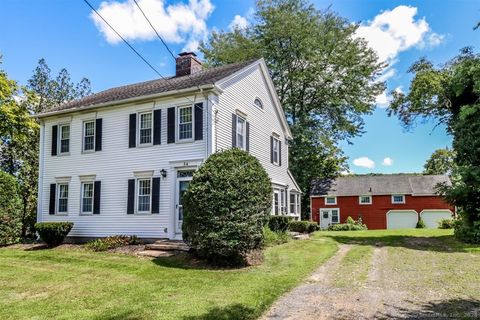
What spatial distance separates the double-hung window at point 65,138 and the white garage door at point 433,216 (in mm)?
31858

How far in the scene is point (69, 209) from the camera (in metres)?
15.9

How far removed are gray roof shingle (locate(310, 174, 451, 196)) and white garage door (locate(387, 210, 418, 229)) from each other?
6.37ft

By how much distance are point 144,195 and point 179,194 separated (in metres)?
1.65

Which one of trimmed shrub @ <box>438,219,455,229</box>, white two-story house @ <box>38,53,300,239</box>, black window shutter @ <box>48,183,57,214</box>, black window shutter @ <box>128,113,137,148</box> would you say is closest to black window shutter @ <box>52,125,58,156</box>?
white two-story house @ <box>38,53,300,239</box>

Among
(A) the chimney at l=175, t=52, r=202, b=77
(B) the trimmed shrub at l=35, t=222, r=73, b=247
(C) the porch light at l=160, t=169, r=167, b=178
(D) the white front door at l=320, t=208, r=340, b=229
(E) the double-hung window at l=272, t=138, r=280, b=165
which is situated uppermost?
(A) the chimney at l=175, t=52, r=202, b=77

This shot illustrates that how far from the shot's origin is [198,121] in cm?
1371

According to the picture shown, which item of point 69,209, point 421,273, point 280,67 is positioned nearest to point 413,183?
point 280,67

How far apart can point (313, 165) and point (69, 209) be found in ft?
65.5

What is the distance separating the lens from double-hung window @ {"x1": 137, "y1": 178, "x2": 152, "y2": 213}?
1438 cm

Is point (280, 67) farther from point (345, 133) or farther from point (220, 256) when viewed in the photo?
point (220, 256)

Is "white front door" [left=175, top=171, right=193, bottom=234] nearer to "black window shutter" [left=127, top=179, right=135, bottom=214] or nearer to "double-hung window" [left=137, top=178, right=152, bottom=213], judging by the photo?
"double-hung window" [left=137, top=178, right=152, bottom=213]

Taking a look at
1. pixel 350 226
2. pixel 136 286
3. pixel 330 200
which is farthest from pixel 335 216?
pixel 136 286

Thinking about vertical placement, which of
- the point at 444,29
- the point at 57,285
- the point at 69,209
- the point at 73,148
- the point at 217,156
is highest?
the point at 444,29

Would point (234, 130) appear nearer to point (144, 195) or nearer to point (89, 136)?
point (144, 195)
